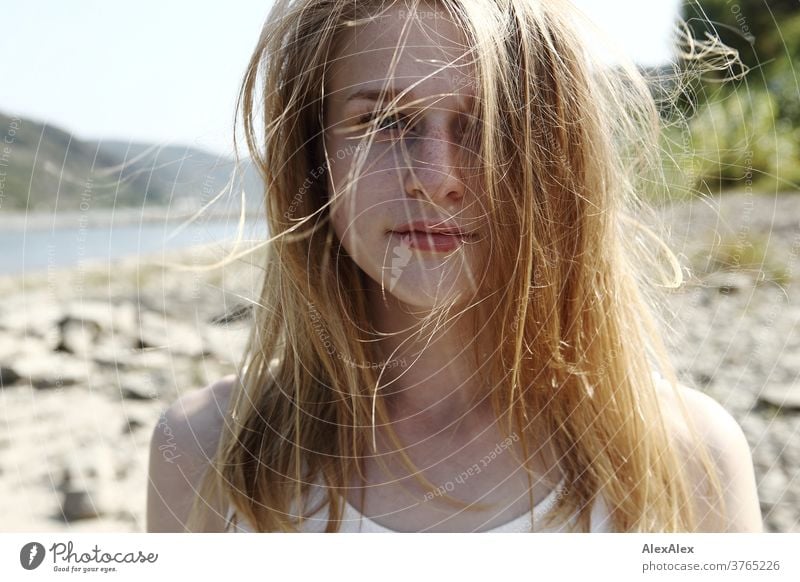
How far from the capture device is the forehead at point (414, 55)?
47cm

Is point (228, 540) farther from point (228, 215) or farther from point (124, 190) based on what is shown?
point (124, 190)

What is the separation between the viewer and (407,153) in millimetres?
481

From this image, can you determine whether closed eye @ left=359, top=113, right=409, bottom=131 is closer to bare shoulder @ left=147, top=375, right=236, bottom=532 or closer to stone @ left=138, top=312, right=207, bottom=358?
bare shoulder @ left=147, top=375, right=236, bottom=532

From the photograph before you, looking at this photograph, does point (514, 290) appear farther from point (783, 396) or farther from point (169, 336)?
point (169, 336)

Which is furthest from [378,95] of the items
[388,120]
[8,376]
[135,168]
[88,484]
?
[8,376]

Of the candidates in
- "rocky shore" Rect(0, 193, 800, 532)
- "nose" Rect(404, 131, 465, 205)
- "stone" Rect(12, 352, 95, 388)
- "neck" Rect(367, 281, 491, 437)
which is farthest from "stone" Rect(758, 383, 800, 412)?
"stone" Rect(12, 352, 95, 388)

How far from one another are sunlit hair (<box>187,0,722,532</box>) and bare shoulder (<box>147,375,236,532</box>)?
19 mm

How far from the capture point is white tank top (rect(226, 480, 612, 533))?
0.52m

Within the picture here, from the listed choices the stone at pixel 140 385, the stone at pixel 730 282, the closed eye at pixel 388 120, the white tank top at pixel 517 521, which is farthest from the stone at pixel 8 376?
the stone at pixel 730 282

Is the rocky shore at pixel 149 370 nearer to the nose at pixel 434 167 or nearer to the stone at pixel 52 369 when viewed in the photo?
the stone at pixel 52 369

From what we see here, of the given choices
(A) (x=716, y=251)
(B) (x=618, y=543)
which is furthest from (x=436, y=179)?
(A) (x=716, y=251)

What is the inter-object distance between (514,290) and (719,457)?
21cm

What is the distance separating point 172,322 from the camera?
98.0 inches

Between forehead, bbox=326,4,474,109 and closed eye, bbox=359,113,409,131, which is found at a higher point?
forehead, bbox=326,4,474,109
